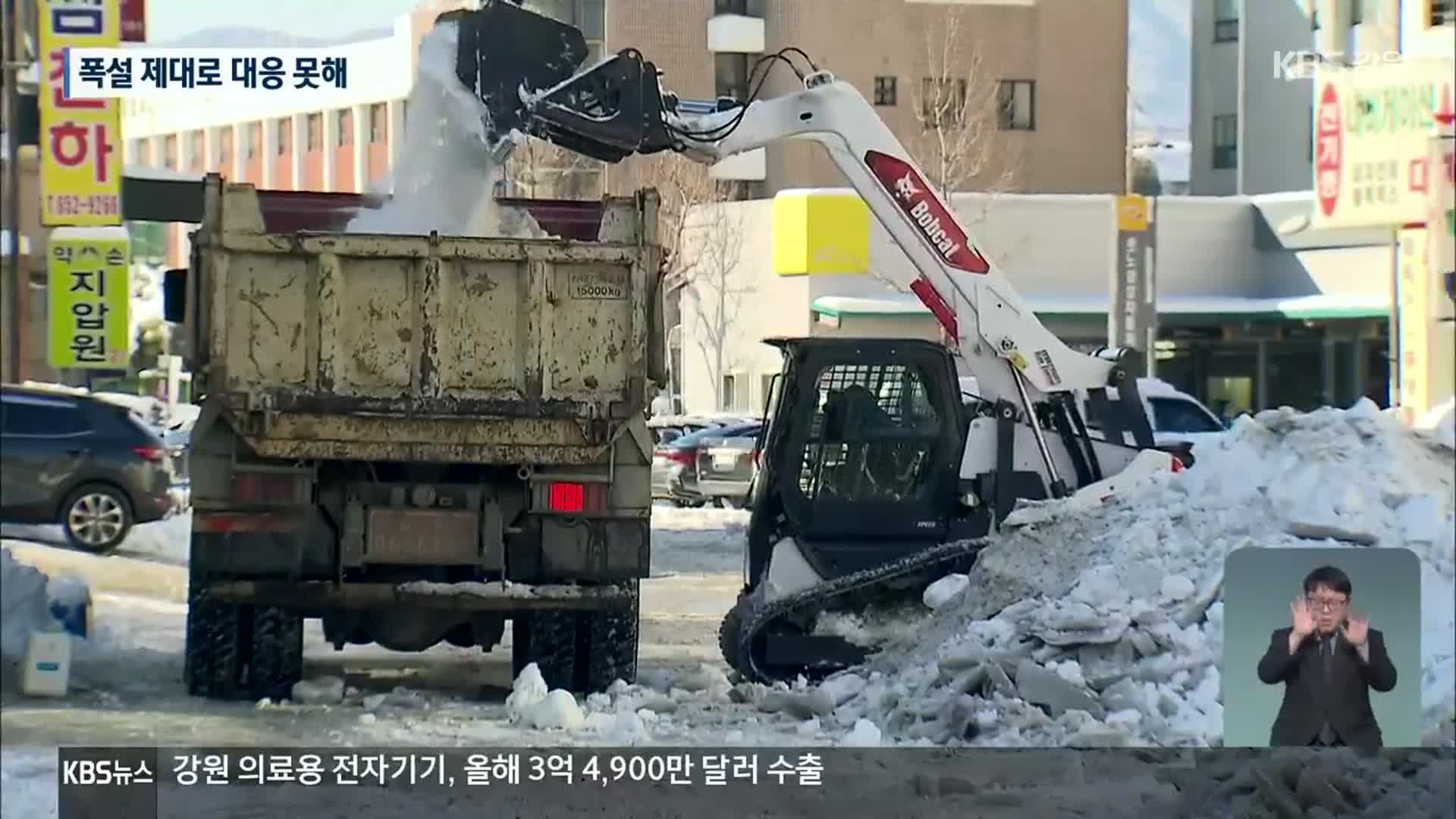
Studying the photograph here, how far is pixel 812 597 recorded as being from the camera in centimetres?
732

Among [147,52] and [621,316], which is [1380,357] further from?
[147,52]

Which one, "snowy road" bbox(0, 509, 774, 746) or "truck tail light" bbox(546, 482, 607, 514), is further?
"truck tail light" bbox(546, 482, 607, 514)

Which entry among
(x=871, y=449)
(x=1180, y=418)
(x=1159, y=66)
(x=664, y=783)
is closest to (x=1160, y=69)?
(x=1159, y=66)

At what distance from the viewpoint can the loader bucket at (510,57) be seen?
241 inches

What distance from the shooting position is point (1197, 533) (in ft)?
21.2

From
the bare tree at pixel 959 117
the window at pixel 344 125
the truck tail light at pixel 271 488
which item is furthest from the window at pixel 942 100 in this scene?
the truck tail light at pixel 271 488

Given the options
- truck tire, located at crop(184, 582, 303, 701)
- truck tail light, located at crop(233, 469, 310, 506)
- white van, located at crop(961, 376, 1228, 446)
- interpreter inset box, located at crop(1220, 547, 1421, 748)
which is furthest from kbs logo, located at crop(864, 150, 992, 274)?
truck tire, located at crop(184, 582, 303, 701)

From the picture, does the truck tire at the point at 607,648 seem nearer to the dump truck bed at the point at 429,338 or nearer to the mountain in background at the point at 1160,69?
the dump truck bed at the point at 429,338

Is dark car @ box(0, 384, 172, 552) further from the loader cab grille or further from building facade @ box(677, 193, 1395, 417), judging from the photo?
the loader cab grille

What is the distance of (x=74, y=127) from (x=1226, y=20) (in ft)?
8.98

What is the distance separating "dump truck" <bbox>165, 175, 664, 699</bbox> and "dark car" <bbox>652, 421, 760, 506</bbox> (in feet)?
0.43

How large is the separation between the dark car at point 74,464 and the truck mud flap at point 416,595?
21.3 inches

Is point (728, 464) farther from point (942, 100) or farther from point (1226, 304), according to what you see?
point (1226, 304)

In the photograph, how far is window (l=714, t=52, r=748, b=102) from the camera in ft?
20.5
